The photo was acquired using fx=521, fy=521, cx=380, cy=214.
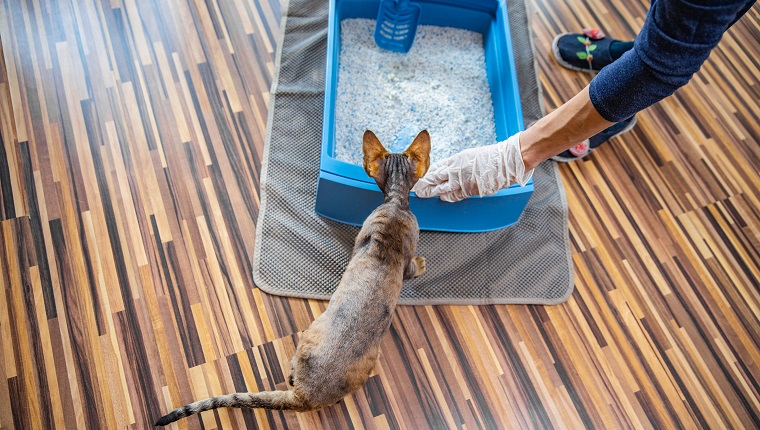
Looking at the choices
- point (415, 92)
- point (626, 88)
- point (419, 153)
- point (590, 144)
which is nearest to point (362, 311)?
point (419, 153)

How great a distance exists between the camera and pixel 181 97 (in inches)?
90.6

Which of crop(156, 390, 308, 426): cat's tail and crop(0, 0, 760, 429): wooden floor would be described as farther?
crop(0, 0, 760, 429): wooden floor

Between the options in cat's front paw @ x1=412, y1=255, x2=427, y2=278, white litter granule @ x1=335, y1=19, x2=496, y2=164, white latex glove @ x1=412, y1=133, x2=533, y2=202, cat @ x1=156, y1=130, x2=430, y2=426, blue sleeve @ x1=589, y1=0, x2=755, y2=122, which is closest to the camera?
blue sleeve @ x1=589, y1=0, x2=755, y2=122

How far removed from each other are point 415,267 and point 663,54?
3.38ft

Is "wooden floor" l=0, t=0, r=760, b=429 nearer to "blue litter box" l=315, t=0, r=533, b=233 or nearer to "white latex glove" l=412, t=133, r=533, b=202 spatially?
"blue litter box" l=315, t=0, r=533, b=233

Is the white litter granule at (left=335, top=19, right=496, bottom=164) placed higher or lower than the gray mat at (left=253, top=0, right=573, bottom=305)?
higher

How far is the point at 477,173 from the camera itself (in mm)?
1835

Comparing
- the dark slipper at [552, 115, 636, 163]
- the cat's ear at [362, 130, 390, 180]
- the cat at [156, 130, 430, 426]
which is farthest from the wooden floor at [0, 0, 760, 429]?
the cat's ear at [362, 130, 390, 180]

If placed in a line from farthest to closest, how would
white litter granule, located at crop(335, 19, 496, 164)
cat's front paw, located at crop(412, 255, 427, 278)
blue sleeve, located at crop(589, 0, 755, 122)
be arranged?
white litter granule, located at crop(335, 19, 496, 164) < cat's front paw, located at crop(412, 255, 427, 278) < blue sleeve, located at crop(589, 0, 755, 122)

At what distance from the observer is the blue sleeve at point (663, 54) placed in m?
1.11

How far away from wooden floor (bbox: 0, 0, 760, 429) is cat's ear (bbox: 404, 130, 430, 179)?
591 mm

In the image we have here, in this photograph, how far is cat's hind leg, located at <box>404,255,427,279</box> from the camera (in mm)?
1818

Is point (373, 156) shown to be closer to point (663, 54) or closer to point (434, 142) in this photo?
point (434, 142)

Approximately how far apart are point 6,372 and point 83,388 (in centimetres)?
26
